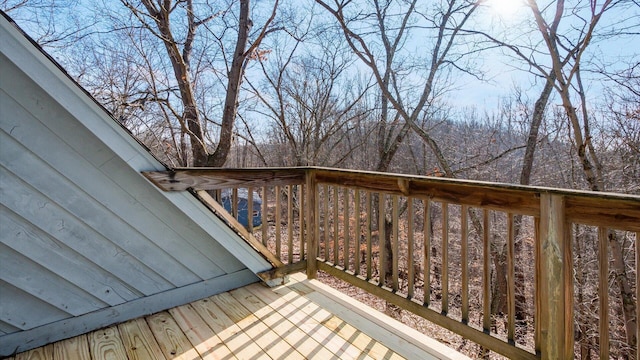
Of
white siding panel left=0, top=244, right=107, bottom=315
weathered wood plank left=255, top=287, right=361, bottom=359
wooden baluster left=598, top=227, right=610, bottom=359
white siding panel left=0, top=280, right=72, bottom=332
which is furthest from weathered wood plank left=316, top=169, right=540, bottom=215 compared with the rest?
white siding panel left=0, top=280, right=72, bottom=332

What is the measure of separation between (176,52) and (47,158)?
573 cm

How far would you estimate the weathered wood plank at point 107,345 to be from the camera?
5.83 feet

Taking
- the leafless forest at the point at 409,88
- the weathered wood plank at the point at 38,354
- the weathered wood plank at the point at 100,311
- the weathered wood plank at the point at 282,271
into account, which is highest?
the leafless forest at the point at 409,88

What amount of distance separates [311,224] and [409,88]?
26.5 feet

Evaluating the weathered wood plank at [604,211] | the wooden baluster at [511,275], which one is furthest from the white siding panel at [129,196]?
the weathered wood plank at [604,211]

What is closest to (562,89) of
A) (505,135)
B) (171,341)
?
(505,135)

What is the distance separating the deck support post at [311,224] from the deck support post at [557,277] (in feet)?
5.55

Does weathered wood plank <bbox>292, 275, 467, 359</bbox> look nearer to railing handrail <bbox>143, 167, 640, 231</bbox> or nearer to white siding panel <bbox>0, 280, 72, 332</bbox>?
railing handrail <bbox>143, 167, 640, 231</bbox>

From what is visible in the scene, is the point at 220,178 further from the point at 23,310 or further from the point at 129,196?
the point at 23,310

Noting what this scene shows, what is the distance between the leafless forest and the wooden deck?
749 millimetres

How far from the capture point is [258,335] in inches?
77.4

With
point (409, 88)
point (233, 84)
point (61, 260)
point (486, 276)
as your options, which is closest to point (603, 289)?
point (486, 276)

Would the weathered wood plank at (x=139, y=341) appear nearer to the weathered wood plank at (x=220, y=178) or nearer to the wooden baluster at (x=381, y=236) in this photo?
the weathered wood plank at (x=220, y=178)

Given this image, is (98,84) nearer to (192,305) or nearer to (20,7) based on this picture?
(20,7)
